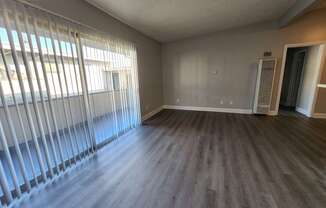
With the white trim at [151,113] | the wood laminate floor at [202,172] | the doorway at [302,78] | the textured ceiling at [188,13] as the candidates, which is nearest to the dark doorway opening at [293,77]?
the doorway at [302,78]

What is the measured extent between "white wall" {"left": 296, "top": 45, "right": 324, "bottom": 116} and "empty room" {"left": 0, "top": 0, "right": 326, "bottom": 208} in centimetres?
6

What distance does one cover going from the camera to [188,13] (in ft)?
10.7

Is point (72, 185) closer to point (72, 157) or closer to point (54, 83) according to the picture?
point (72, 157)

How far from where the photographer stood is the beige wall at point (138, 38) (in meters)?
2.03

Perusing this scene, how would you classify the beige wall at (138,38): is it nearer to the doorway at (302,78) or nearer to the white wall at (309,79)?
the doorway at (302,78)

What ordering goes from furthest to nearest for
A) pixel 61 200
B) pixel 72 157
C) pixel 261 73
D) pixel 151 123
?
1. pixel 261 73
2. pixel 151 123
3. pixel 72 157
4. pixel 61 200

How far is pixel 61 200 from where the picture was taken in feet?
5.29

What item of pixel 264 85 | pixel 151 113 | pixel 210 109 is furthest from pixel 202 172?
pixel 264 85

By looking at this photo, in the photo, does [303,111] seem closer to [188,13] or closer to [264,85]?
[264,85]

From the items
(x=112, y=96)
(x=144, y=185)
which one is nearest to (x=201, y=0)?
(x=112, y=96)

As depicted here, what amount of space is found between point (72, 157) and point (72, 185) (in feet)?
1.64

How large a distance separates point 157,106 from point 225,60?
114 inches

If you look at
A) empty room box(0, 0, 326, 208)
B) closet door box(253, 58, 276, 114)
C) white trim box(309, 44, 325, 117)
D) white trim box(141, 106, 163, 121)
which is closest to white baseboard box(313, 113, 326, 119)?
empty room box(0, 0, 326, 208)

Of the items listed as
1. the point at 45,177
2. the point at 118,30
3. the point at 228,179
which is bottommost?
the point at 228,179
